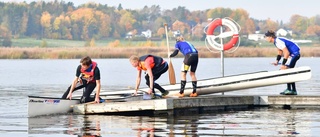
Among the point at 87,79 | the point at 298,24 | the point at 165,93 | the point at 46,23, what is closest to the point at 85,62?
the point at 87,79

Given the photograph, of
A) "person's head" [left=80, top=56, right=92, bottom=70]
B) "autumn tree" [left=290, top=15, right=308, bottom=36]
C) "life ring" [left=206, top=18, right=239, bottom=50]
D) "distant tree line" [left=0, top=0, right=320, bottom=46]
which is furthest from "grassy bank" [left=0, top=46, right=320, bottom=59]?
"autumn tree" [left=290, top=15, right=308, bottom=36]

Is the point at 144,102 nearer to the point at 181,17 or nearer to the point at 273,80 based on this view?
the point at 273,80

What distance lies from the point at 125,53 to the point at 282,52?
223ft

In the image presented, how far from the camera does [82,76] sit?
836 inches

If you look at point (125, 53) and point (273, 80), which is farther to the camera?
point (125, 53)

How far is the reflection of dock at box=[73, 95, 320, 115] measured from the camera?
67.3 feet

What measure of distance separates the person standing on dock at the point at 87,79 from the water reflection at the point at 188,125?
736 millimetres

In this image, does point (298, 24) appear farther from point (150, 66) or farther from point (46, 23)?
point (150, 66)

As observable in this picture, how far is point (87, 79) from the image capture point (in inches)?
833

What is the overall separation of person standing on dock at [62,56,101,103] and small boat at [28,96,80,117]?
281mm

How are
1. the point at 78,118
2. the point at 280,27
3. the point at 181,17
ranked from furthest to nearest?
the point at 181,17
the point at 280,27
the point at 78,118

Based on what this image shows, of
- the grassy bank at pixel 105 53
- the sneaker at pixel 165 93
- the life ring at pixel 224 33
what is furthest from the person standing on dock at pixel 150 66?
the grassy bank at pixel 105 53

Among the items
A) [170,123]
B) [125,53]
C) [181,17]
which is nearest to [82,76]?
[170,123]

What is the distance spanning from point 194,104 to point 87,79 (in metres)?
2.41
